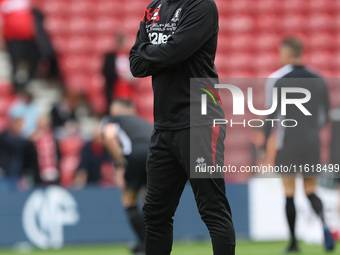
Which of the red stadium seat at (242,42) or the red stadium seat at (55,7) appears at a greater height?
the red stadium seat at (55,7)

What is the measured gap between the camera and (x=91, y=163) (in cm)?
1034

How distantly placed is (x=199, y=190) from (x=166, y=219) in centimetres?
31

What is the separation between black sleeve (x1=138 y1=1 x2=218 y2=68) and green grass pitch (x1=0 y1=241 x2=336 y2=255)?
3623 millimetres

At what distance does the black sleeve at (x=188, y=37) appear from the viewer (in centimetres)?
413

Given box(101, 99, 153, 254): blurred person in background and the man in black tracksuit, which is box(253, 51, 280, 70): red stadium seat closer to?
box(101, 99, 153, 254): blurred person in background

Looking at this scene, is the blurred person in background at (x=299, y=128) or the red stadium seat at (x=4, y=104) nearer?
the blurred person in background at (x=299, y=128)

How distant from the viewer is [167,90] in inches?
168

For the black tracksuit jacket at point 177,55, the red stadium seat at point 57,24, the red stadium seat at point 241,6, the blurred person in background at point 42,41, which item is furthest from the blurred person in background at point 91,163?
the black tracksuit jacket at point 177,55

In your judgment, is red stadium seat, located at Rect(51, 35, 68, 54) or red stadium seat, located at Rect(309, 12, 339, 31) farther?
red stadium seat, located at Rect(309, 12, 339, 31)

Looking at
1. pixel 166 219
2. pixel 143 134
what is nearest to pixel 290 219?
pixel 143 134

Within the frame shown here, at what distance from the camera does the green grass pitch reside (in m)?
7.58

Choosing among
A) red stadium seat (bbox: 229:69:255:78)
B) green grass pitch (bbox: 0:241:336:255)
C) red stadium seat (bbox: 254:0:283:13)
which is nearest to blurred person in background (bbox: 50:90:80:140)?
green grass pitch (bbox: 0:241:336:255)

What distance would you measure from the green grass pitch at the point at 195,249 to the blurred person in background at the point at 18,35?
12.5 ft

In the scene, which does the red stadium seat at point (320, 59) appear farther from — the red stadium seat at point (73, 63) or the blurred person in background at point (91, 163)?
the blurred person in background at point (91, 163)
